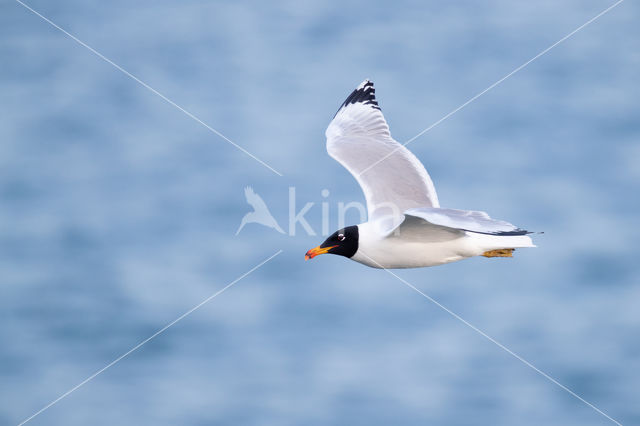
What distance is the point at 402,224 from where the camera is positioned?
9469 mm

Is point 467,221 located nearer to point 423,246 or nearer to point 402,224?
point 402,224

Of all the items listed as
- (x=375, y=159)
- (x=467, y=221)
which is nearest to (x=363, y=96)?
(x=375, y=159)

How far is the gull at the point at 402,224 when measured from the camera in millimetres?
8703

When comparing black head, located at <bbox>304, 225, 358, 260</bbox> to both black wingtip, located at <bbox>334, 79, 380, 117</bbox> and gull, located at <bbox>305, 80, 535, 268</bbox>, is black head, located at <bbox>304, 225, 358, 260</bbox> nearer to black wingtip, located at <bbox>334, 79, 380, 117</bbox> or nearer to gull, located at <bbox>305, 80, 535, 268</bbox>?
gull, located at <bbox>305, 80, 535, 268</bbox>

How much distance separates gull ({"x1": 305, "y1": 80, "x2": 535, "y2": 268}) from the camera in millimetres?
8703

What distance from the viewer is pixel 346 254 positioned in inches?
387

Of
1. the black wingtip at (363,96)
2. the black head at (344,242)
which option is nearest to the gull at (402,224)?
the black head at (344,242)

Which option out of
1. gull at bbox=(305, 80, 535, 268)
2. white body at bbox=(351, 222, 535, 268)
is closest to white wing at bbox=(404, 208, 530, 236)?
gull at bbox=(305, 80, 535, 268)

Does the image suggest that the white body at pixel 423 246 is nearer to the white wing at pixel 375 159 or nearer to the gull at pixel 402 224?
the gull at pixel 402 224

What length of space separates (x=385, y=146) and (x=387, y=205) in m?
1.25

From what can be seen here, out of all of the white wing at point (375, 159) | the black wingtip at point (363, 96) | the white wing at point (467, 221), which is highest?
the black wingtip at point (363, 96)

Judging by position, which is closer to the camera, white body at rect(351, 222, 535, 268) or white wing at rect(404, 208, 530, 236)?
white wing at rect(404, 208, 530, 236)

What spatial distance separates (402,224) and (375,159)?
1745 mm

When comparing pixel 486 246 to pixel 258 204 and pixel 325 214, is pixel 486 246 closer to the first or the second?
pixel 325 214
